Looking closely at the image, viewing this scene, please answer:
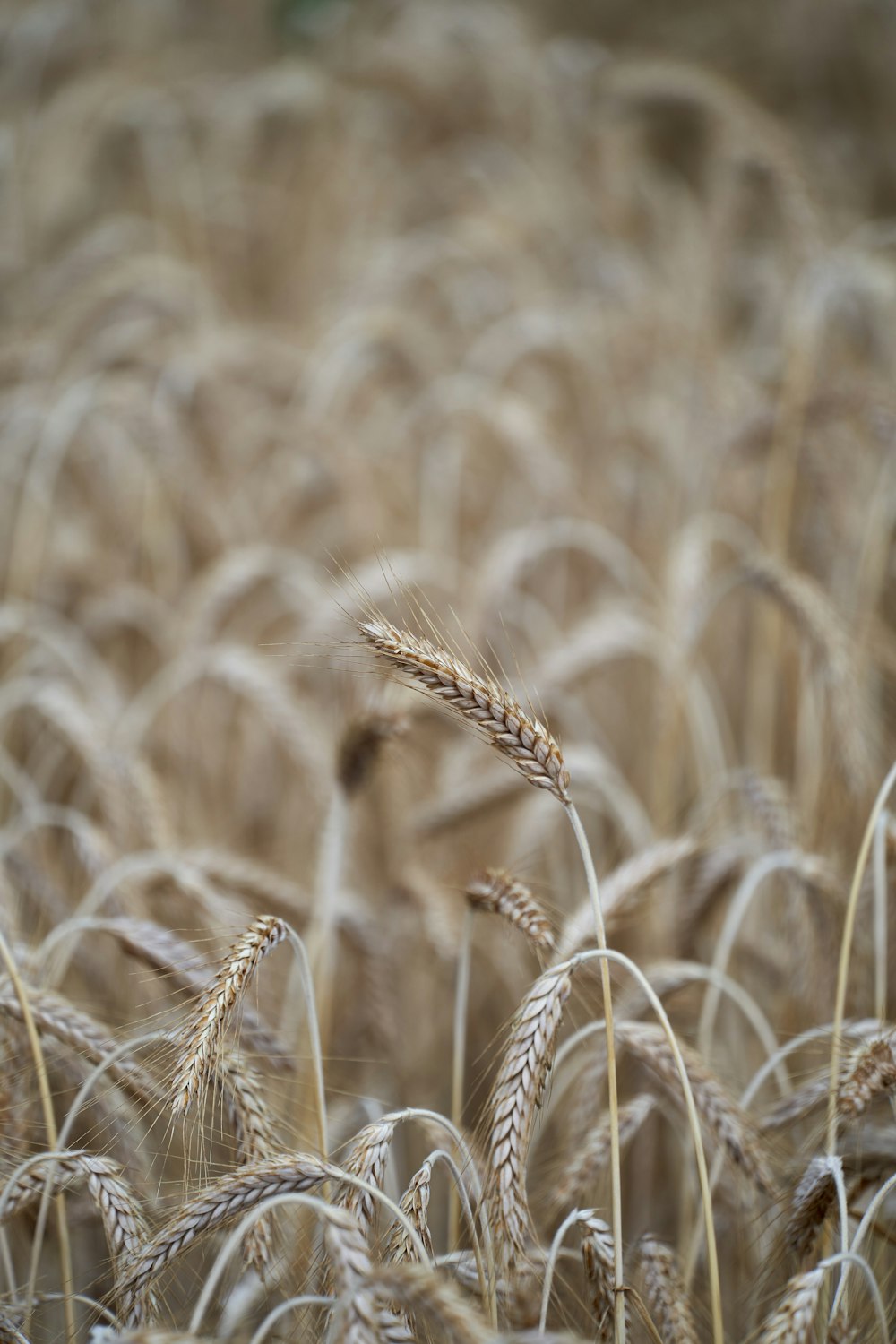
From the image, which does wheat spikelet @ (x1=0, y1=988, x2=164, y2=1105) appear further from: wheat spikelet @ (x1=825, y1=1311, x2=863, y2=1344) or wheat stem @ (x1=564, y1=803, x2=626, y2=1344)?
wheat spikelet @ (x1=825, y1=1311, x2=863, y2=1344)

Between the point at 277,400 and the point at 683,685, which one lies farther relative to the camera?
the point at 277,400

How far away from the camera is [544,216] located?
489cm

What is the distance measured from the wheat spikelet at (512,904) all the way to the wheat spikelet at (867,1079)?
0.46 metres

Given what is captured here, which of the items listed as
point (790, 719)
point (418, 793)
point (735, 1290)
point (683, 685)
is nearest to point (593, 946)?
point (735, 1290)

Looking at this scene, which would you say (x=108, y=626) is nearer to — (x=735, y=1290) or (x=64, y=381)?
(x=64, y=381)

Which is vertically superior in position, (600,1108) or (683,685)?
(683,685)

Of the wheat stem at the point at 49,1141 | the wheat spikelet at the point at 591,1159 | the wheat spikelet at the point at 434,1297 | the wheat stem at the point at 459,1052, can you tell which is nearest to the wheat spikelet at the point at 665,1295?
the wheat spikelet at the point at 591,1159

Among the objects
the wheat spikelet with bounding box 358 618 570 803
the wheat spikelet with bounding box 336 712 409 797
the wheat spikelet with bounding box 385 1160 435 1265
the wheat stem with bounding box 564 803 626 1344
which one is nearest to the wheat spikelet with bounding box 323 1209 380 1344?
the wheat spikelet with bounding box 385 1160 435 1265

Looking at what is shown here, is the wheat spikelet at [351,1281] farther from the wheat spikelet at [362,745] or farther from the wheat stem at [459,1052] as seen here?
the wheat spikelet at [362,745]

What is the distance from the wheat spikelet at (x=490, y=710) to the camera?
3.73 ft

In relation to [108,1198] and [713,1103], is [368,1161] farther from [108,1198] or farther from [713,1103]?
[713,1103]

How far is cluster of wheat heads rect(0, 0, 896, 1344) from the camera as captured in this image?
1296mm

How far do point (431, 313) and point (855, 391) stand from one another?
2.74 metres

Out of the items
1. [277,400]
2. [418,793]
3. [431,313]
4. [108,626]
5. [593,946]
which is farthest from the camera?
[431,313]
